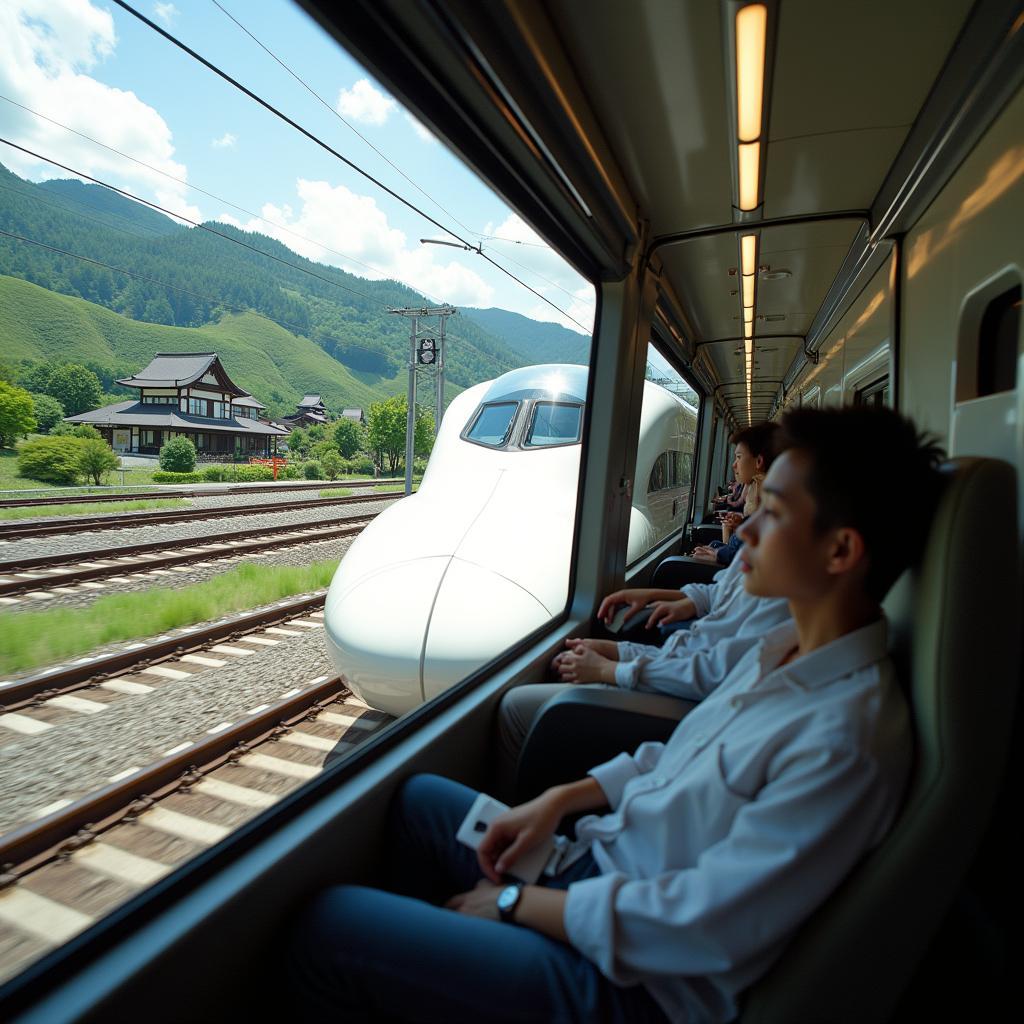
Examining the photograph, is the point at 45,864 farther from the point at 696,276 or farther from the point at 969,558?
the point at 696,276

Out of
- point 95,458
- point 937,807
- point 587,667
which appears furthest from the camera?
point 587,667

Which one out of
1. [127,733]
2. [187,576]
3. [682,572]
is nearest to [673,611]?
[682,572]

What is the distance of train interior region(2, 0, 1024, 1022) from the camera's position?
0.84 metres

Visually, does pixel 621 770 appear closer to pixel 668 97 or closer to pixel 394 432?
pixel 668 97

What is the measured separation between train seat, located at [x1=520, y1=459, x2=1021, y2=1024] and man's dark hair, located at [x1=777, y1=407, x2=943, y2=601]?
0.06 m

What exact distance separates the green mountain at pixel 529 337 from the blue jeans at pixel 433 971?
2.99 m

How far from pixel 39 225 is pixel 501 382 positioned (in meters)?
3.45

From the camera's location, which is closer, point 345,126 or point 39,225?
point 39,225

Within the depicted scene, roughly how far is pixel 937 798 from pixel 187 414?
199cm

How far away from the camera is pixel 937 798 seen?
2.68 feet

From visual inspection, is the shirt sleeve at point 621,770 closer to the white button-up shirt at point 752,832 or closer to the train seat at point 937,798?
the white button-up shirt at point 752,832

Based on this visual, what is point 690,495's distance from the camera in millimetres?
8281

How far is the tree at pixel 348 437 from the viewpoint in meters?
3.09

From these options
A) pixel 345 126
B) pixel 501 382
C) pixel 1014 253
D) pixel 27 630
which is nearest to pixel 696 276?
pixel 501 382
